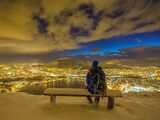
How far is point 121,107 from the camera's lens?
7.84 m

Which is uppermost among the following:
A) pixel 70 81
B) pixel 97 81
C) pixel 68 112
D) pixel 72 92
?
pixel 97 81

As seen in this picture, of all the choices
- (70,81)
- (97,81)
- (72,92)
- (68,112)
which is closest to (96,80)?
(97,81)

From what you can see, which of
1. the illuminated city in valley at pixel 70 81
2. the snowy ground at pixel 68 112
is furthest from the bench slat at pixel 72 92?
the illuminated city in valley at pixel 70 81

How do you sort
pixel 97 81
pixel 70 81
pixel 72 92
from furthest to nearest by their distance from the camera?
pixel 70 81 → pixel 97 81 → pixel 72 92

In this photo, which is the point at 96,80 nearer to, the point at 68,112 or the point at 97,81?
A: the point at 97,81

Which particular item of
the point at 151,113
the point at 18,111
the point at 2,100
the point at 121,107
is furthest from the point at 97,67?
the point at 2,100

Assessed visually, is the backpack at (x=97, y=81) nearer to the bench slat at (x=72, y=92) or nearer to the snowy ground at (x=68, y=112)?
the bench slat at (x=72, y=92)

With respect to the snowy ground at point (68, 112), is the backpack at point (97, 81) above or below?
above

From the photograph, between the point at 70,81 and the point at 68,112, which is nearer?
the point at 68,112

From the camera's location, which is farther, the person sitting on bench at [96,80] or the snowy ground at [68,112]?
the person sitting on bench at [96,80]

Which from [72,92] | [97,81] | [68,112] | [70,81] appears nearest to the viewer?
[68,112]

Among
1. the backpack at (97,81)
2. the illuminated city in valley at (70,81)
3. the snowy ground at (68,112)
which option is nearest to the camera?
the snowy ground at (68,112)

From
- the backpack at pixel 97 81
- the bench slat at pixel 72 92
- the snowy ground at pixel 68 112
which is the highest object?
the backpack at pixel 97 81

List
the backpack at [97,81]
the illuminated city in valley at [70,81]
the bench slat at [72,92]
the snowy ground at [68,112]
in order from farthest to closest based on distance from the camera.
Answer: the illuminated city in valley at [70,81]
the backpack at [97,81]
the bench slat at [72,92]
the snowy ground at [68,112]
